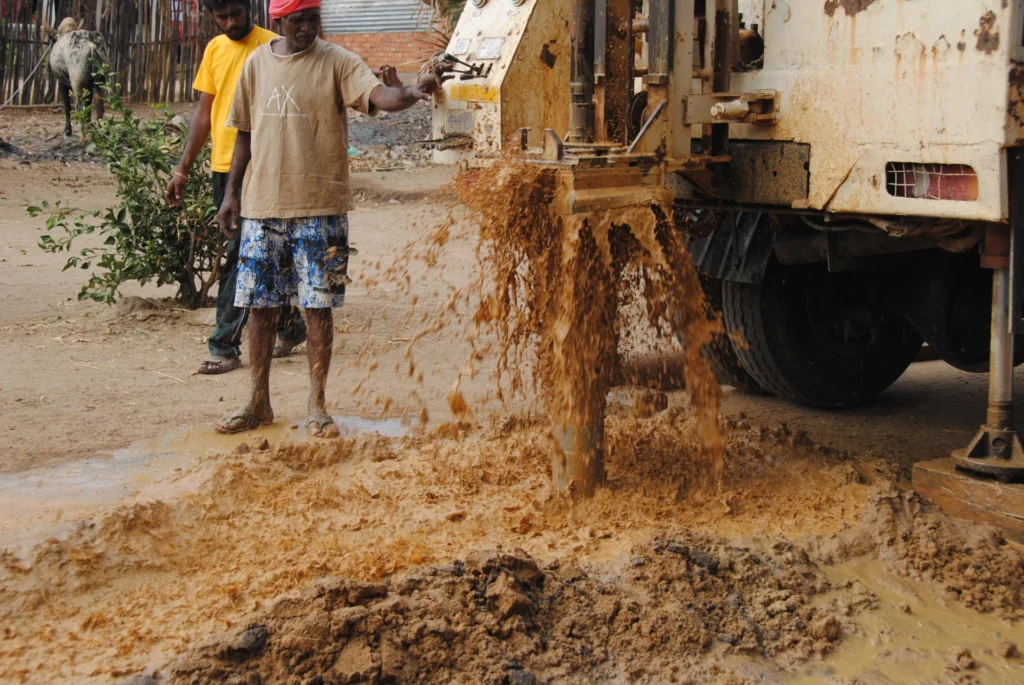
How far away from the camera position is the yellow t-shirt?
5.17 meters

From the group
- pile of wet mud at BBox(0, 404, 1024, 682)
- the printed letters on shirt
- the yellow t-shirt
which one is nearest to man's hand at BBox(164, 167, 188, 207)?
the yellow t-shirt

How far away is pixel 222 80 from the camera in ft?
17.0

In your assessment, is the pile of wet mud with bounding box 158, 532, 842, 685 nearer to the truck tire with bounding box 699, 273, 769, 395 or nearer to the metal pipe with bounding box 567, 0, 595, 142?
the metal pipe with bounding box 567, 0, 595, 142

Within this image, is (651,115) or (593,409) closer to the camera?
(651,115)

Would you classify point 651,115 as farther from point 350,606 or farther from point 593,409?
point 350,606

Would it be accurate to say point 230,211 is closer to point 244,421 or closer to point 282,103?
point 282,103

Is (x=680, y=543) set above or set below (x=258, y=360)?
below

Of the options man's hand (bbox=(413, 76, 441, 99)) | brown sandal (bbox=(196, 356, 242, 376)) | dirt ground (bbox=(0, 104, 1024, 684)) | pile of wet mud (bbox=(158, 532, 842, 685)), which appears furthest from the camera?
brown sandal (bbox=(196, 356, 242, 376))

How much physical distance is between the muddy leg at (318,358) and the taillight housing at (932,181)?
89.8 inches

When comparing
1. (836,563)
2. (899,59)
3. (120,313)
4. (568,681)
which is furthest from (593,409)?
(120,313)

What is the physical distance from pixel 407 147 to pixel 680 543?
12120mm

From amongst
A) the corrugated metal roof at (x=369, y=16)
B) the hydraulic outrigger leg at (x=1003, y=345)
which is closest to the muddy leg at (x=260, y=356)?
the hydraulic outrigger leg at (x=1003, y=345)

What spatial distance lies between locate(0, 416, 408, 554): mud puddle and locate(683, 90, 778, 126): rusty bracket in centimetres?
189

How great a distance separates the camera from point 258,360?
181 inches
